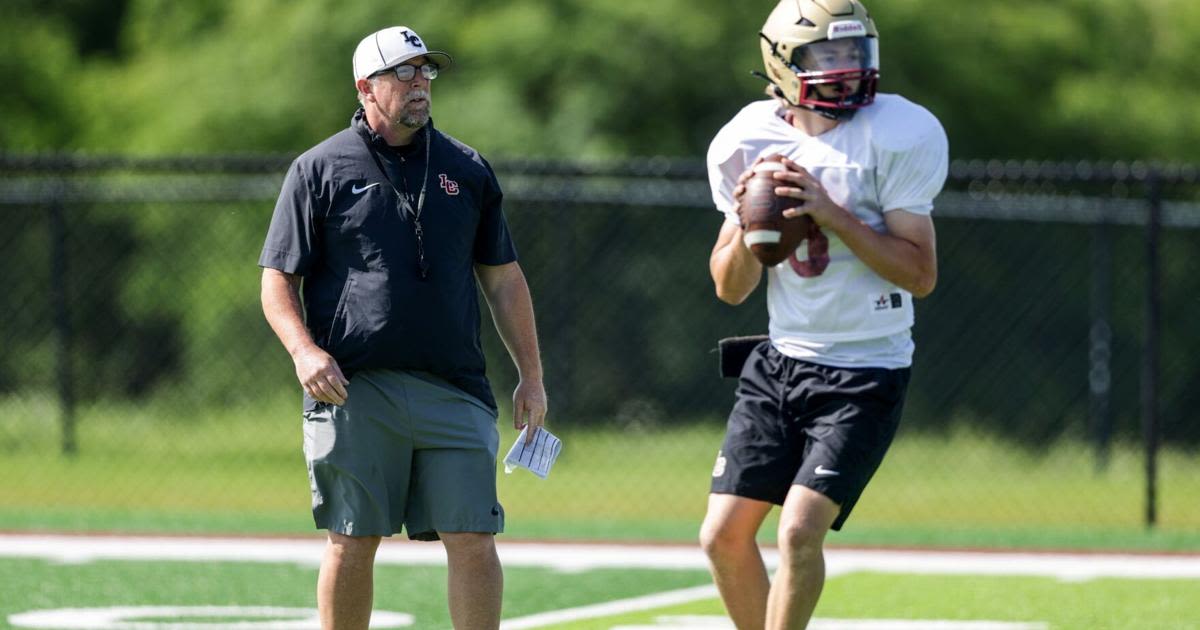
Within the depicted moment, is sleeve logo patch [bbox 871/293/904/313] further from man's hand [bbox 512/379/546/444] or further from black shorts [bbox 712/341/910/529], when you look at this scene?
man's hand [bbox 512/379/546/444]

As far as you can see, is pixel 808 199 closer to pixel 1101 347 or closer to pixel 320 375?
pixel 320 375

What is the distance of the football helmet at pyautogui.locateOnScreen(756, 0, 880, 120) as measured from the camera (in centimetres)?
498

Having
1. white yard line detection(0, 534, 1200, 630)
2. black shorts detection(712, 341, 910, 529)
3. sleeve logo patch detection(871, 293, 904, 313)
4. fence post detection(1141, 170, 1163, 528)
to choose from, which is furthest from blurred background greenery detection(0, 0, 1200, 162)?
sleeve logo patch detection(871, 293, 904, 313)

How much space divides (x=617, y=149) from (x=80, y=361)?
5126 mm

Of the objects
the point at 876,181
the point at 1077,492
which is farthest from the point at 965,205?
the point at 876,181

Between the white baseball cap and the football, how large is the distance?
0.95m

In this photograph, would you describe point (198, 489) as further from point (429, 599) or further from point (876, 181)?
point (876, 181)

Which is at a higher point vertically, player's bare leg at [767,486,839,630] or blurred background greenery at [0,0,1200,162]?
player's bare leg at [767,486,839,630]

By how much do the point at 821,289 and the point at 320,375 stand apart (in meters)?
1.43

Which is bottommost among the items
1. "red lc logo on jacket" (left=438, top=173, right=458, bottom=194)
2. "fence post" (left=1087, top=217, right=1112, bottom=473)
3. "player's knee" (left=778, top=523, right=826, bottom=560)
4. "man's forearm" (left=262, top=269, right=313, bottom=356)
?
"fence post" (left=1087, top=217, right=1112, bottom=473)


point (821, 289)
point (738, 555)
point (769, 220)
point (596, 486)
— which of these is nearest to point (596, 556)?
point (596, 486)

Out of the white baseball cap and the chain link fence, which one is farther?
the chain link fence

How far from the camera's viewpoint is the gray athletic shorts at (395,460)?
496 centimetres

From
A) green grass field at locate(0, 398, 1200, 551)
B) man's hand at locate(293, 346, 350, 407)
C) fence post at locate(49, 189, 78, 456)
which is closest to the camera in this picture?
man's hand at locate(293, 346, 350, 407)
